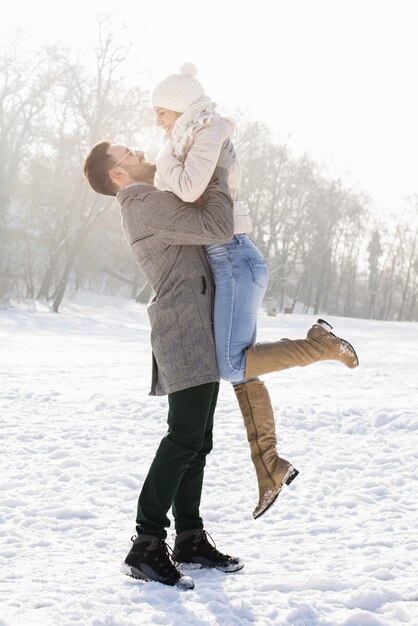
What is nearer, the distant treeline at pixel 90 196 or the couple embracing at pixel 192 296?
the couple embracing at pixel 192 296

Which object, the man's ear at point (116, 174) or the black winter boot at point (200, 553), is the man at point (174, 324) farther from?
the black winter boot at point (200, 553)

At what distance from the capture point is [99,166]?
3314 mm

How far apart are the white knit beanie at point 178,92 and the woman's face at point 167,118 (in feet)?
0.07

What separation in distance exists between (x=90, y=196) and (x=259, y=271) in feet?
97.6

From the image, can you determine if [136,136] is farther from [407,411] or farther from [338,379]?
[407,411]

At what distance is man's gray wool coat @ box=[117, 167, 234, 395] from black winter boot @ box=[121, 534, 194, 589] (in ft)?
2.29

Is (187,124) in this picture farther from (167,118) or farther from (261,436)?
(261,436)

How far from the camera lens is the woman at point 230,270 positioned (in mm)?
3090

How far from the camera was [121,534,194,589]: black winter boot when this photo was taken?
10.0 feet

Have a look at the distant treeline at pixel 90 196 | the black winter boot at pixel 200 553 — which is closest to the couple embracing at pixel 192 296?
the black winter boot at pixel 200 553

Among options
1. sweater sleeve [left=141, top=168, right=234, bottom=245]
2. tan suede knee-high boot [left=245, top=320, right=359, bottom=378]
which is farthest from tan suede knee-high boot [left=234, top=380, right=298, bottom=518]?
sweater sleeve [left=141, top=168, right=234, bottom=245]

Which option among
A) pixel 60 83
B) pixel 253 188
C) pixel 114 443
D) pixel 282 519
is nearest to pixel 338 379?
pixel 114 443

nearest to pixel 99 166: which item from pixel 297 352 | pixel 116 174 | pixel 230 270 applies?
pixel 116 174

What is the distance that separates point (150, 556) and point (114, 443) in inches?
125
